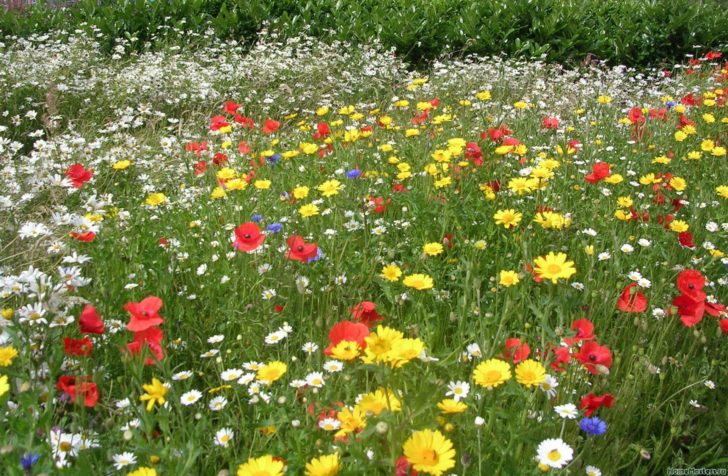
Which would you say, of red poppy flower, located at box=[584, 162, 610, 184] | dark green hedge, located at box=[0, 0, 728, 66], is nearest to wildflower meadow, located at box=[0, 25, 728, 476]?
red poppy flower, located at box=[584, 162, 610, 184]

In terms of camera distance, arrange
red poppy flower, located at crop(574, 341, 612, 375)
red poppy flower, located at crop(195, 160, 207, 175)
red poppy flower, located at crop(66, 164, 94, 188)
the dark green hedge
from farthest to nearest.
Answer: the dark green hedge
red poppy flower, located at crop(195, 160, 207, 175)
red poppy flower, located at crop(66, 164, 94, 188)
red poppy flower, located at crop(574, 341, 612, 375)

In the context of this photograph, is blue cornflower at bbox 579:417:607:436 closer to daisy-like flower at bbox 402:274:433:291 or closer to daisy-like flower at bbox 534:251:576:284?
daisy-like flower at bbox 534:251:576:284

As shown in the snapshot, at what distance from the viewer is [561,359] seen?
1478 mm

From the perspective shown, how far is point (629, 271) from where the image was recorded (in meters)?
2.28

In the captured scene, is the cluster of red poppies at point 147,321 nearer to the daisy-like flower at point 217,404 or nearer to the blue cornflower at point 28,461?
the daisy-like flower at point 217,404

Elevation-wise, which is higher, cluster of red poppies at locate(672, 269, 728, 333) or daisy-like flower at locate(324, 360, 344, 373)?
cluster of red poppies at locate(672, 269, 728, 333)

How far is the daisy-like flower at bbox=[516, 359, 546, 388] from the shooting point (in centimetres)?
130

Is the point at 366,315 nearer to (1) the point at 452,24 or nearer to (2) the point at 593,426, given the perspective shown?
(2) the point at 593,426

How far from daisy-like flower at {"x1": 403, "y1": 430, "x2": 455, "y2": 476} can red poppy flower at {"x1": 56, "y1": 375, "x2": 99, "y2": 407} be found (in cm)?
65

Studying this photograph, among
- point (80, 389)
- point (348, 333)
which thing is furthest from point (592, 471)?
point (80, 389)

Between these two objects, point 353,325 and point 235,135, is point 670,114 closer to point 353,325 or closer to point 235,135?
point 235,135

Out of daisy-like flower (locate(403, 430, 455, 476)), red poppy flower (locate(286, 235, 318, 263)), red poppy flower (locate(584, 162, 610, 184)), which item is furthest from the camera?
red poppy flower (locate(584, 162, 610, 184))

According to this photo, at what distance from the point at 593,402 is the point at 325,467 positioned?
2.17 feet

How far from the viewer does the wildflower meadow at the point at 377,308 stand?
1282 millimetres
